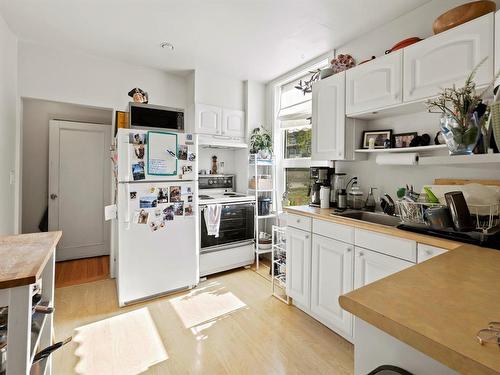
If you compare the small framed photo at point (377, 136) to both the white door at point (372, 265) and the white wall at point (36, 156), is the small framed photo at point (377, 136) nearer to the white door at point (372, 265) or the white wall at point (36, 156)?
the white door at point (372, 265)

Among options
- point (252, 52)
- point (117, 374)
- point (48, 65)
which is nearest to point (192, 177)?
point (252, 52)

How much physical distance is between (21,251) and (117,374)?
1.07 metres

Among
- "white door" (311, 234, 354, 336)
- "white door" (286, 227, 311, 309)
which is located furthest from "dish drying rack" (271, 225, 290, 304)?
"white door" (311, 234, 354, 336)

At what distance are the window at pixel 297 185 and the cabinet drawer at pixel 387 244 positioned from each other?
1436 millimetres

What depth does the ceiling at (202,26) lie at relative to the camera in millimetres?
2053

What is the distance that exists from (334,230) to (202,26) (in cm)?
209

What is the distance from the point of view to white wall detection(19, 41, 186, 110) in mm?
2684

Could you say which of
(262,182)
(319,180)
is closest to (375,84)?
(319,180)

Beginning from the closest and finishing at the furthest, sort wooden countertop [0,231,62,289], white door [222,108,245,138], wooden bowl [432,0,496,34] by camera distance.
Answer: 1. wooden countertop [0,231,62,289]
2. wooden bowl [432,0,496,34]
3. white door [222,108,245,138]

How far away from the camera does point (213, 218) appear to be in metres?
3.06

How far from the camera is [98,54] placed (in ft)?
9.52

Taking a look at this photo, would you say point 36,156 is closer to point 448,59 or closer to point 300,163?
point 300,163

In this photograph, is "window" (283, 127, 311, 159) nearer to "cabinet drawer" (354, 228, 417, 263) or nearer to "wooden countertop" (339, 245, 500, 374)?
"cabinet drawer" (354, 228, 417, 263)

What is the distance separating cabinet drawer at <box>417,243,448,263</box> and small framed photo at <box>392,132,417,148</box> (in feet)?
3.01
